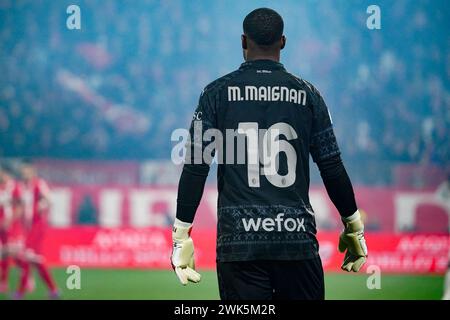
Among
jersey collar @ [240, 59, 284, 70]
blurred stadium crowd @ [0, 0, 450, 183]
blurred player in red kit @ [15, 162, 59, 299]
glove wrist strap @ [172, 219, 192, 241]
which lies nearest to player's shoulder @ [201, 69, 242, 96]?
jersey collar @ [240, 59, 284, 70]

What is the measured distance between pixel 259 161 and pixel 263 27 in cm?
67

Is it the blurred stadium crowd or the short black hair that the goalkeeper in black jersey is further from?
the blurred stadium crowd

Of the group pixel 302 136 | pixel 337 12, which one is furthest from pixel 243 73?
pixel 337 12

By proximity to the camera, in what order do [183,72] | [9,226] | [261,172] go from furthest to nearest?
[183,72], [9,226], [261,172]

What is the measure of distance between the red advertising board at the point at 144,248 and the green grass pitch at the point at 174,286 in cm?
19

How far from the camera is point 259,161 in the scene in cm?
432

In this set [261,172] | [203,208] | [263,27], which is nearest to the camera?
[261,172]

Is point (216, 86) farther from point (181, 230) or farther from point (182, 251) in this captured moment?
point (182, 251)

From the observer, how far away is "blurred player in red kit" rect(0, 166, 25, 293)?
13039mm

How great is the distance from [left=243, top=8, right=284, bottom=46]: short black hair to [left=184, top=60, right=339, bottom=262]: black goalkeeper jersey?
0.19 metres

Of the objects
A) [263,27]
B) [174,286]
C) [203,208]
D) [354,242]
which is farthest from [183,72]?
[263,27]

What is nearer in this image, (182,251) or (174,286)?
(182,251)

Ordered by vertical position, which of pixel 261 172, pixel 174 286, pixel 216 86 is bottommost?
pixel 174 286

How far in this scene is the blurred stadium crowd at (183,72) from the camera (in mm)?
16156
